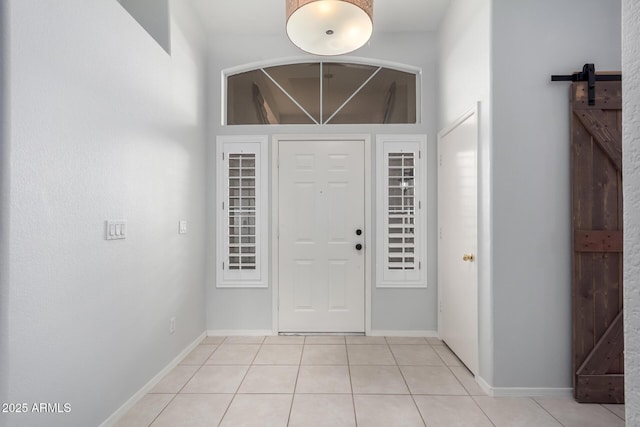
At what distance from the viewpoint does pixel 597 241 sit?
230cm

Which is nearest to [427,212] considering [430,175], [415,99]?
[430,175]

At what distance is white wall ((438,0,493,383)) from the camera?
2.43 metres

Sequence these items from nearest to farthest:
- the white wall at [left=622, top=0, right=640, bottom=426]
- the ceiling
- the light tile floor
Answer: the white wall at [left=622, top=0, right=640, bottom=426] < the light tile floor < the ceiling

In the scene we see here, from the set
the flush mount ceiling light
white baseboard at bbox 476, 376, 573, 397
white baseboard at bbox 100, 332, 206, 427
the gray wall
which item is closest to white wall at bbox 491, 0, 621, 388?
white baseboard at bbox 476, 376, 573, 397

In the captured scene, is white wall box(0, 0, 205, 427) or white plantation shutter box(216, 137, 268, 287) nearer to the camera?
white wall box(0, 0, 205, 427)

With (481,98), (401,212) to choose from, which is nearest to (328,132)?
(401,212)

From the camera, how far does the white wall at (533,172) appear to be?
93.4 inches

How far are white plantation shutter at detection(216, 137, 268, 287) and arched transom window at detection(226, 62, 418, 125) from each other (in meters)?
0.34

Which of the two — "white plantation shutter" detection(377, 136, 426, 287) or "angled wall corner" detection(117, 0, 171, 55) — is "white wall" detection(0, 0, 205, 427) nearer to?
"angled wall corner" detection(117, 0, 171, 55)

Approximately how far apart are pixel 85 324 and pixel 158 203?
1050 mm

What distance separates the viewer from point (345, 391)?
2.45 meters

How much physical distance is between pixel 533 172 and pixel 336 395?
2.07 metres

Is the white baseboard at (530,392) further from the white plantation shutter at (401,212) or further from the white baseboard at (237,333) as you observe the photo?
the white baseboard at (237,333)

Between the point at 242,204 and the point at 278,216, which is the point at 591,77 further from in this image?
the point at 242,204
